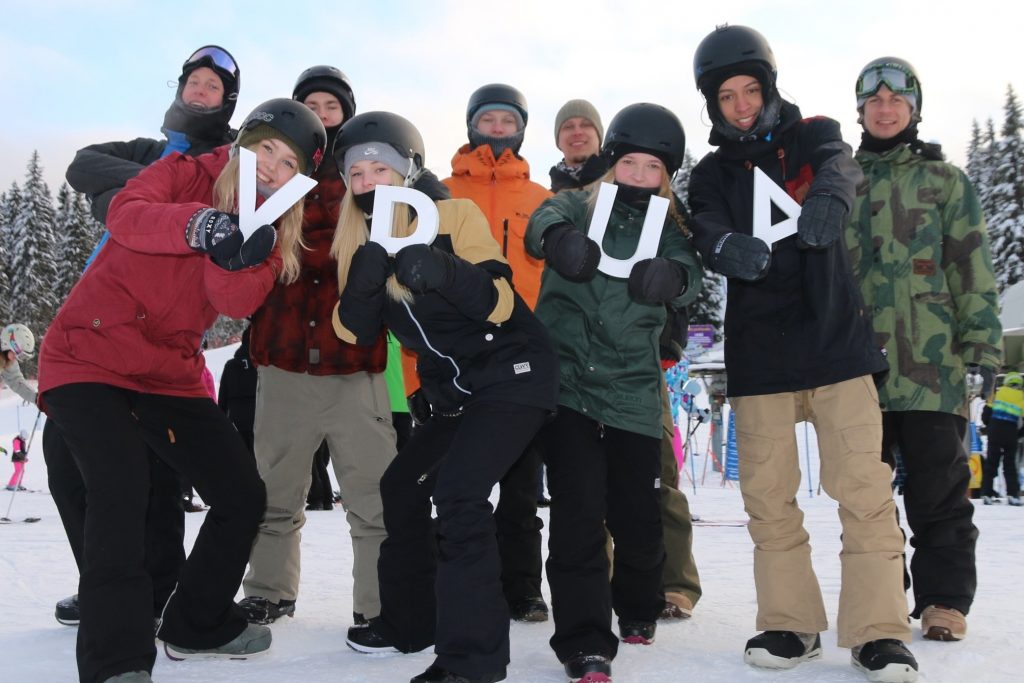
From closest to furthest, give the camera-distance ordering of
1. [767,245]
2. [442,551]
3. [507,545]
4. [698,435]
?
[442,551]
[767,245]
[507,545]
[698,435]

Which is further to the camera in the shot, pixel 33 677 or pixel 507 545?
pixel 507 545

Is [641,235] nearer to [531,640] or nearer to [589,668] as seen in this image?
[589,668]

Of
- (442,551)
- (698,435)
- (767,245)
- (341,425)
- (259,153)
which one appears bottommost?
(698,435)

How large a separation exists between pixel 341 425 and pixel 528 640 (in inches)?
48.0

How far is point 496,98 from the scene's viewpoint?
454 cm

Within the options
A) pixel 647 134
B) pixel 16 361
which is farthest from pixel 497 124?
pixel 16 361

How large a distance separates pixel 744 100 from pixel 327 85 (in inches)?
81.5

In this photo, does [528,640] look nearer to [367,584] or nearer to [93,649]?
[367,584]

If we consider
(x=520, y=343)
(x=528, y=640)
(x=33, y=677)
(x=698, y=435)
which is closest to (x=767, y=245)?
(x=520, y=343)

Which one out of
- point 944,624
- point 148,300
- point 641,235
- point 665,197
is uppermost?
Answer: point 665,197

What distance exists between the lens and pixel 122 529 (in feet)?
8.86

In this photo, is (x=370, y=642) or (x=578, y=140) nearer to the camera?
(x=370, y=642)

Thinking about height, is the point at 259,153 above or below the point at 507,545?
above

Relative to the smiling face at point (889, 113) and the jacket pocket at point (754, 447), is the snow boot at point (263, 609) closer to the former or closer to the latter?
the jacket pocket at point (754, 447)
